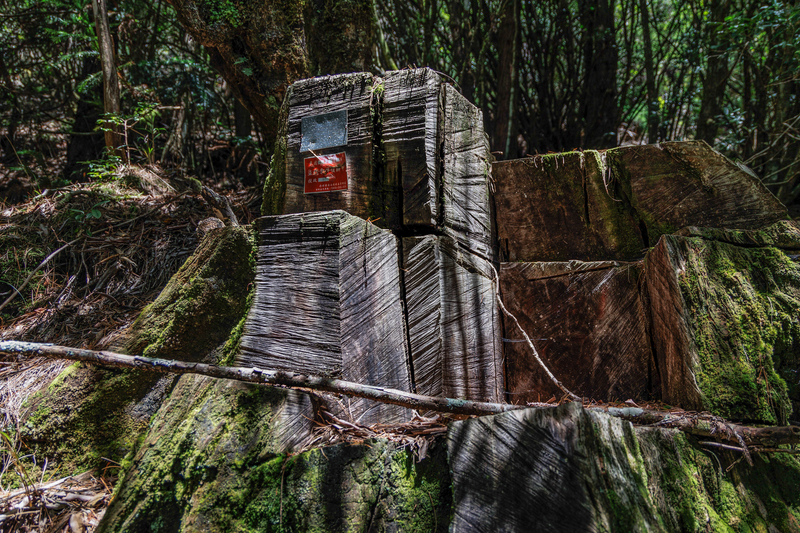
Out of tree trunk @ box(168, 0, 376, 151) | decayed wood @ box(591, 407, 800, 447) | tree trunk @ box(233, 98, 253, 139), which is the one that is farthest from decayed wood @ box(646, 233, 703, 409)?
tree trunk @ box(233, 98, 253, 139)

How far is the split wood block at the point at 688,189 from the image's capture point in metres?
2.11

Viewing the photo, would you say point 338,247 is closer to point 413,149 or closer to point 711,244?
point 413,149

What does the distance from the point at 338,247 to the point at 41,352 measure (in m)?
1.36

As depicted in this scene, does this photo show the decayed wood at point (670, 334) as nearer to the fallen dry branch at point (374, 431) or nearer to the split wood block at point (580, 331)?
the split wood block at point (580, 331)

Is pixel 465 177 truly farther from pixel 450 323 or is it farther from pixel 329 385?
pixel 329 385

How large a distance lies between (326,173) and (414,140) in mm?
499

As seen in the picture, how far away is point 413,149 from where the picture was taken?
217cm

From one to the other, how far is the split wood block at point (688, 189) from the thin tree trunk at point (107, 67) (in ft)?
15.6

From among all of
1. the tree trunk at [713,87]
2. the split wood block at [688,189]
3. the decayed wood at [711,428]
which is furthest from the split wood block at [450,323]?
the tree trunk at [713,87]

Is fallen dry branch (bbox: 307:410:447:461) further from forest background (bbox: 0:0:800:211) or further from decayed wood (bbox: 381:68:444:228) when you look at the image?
forest background (bbox: 0:0:800:211)

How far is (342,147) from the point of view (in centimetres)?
227

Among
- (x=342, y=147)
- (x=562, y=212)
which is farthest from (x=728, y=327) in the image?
(x=342, y=147)

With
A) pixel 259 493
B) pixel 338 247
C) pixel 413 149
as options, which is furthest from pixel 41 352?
pixel 413 149

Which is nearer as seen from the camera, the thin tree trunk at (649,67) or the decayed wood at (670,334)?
the decayed wood at (670,334)
